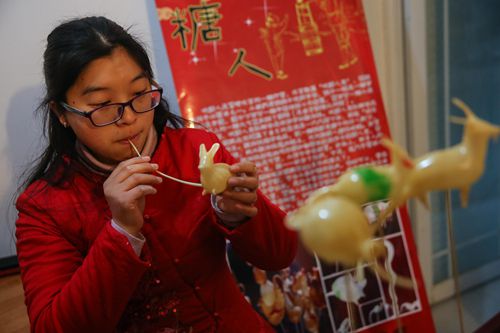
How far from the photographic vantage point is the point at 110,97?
35.8 inches

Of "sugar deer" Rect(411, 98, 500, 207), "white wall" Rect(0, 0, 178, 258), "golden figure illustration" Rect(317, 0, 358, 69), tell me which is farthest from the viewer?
"golden figure illustration" Rect(317, 0, 358, 69)

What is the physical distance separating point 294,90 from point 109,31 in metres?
0.81

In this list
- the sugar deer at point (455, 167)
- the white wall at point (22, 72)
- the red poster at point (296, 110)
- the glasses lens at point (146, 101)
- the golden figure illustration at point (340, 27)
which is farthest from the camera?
the golden figure illustration at point (340, 27)

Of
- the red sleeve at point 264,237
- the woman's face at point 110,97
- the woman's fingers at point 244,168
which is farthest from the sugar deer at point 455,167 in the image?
the woman's face at point 110,97

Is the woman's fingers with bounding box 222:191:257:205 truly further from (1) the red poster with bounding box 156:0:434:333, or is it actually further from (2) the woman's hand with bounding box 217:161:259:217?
(1) the red poster with bounding box 156:0:434:333

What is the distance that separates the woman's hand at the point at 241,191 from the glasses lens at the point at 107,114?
0.85 feet

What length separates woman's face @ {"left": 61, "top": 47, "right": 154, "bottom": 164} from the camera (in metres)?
0.90

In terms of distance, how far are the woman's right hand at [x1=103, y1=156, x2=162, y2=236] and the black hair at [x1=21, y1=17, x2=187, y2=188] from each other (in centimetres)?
22

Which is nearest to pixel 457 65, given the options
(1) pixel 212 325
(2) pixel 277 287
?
(2) pixel 277 287

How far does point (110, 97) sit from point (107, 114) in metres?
0.03

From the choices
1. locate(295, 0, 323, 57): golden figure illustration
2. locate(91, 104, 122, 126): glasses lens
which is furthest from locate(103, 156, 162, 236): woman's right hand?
locate(295, 0, 323, 57): golden figure illustration

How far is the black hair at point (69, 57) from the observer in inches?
35.5

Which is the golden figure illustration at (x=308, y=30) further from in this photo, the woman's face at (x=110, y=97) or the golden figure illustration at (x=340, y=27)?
the woman's face at (x=110, y=97)

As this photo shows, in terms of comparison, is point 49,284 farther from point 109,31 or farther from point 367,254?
point 367,254
